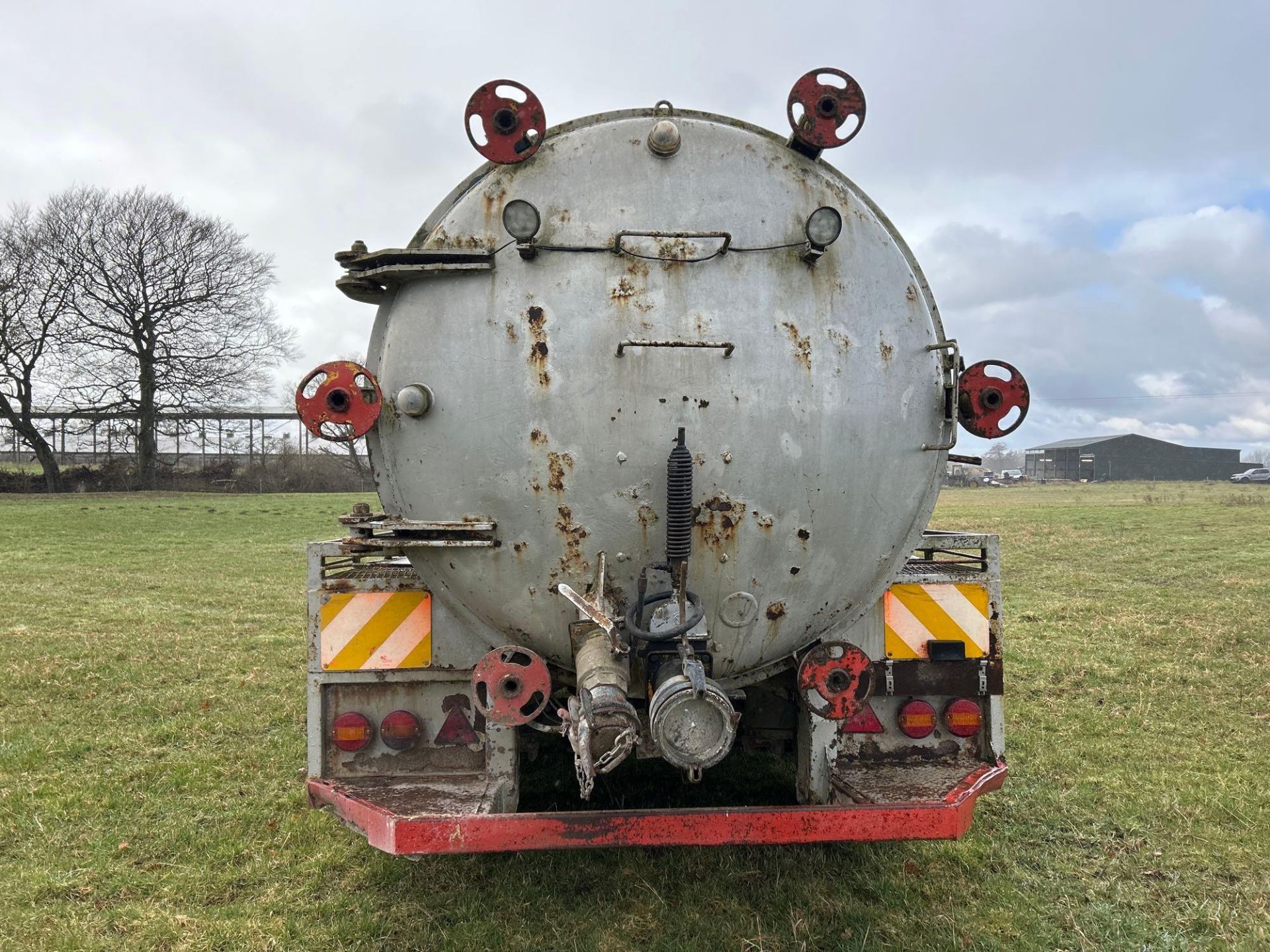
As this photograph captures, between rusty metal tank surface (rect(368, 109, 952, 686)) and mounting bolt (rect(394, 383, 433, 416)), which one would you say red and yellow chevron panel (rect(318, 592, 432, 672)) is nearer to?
rusty metal tank surface (rect(368, 109, 952, 686))

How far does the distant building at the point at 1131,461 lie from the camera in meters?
58.8

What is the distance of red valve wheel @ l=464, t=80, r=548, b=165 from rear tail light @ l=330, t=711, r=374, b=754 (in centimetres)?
185

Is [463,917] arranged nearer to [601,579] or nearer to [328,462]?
[601,579]

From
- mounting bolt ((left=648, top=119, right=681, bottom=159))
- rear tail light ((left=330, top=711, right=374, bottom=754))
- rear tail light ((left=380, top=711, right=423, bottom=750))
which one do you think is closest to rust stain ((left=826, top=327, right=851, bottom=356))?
mounting bolt ((left=648, top=119, right=681, bottom=159))

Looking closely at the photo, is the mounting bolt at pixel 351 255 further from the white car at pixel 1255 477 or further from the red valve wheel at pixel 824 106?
the white car at pixel 1255 477

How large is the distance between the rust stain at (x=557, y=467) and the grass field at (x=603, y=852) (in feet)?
5.13

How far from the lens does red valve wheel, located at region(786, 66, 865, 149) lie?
2605 millimetres

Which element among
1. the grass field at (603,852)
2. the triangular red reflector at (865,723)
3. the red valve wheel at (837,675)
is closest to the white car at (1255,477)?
the grass field at (603,852)

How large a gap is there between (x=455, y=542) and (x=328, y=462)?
104 feet

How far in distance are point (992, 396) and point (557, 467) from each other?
135 centimetres

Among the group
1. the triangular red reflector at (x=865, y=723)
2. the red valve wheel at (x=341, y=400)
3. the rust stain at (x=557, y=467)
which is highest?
the red valve wheel at (x=341, y=400)

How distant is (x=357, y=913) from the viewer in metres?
3.10

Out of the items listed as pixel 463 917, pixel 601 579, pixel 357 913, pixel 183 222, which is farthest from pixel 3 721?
pixel 183 222

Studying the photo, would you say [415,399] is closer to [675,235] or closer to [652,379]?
[652,379]
